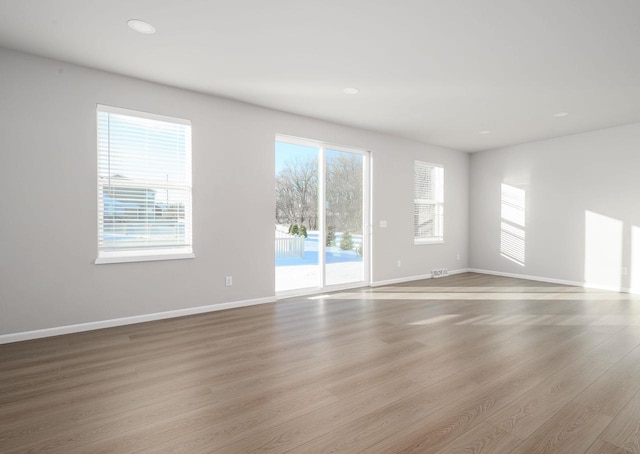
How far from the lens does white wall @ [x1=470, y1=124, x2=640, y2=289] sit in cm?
550

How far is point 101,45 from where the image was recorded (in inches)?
121

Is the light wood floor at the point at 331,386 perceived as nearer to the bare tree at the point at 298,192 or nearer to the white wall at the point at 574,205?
the bare tree at the point at 298,192

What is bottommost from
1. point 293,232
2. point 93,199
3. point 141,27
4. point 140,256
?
point 140,256

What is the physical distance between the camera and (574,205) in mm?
6086

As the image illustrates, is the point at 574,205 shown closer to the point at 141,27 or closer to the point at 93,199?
the point at 141,27

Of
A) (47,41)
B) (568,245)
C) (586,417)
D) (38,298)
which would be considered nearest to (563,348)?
(586,417)

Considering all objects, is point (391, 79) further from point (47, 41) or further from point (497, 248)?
point (497, 248)

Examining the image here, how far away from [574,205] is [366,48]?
531 centimetres

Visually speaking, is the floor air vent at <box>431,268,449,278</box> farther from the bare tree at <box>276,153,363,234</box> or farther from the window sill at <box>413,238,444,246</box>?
the bare tree at <box>276,153,363,234</box>

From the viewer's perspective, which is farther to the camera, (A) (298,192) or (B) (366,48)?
(A) (298,192)

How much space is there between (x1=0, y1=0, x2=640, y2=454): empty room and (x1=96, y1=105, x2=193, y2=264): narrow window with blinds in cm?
3

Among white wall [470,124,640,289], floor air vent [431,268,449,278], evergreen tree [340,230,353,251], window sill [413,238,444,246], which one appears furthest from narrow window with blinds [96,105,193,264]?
white wall [470,124,640,289]

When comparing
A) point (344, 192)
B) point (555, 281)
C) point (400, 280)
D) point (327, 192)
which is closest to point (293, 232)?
point (327, 192)

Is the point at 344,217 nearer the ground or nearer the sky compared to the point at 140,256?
nearer the sky
